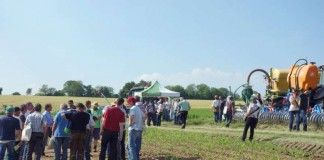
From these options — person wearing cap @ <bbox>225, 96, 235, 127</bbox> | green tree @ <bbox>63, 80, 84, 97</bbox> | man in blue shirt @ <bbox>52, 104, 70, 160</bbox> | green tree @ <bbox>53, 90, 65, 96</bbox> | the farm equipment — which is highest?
green tree @ <bbox>63, 80, 84, 97</bbox>

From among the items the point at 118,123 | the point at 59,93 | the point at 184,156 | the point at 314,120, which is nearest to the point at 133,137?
the point at 118,123

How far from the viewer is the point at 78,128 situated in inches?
488

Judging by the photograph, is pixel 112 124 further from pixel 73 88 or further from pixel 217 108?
pixel 73 88

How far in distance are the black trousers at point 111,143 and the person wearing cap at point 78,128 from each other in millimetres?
536

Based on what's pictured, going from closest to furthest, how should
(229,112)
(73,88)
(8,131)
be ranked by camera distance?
(8,131)
(229,112)
(73,88)

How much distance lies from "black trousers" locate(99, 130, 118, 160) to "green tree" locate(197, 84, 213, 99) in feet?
352

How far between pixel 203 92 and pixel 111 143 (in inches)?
4323

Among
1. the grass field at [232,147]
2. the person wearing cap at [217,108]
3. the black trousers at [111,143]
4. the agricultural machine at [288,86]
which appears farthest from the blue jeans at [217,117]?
the black trousers at [111,143]

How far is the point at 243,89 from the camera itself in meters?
29.4

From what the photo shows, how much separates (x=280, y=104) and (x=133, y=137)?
647 inches

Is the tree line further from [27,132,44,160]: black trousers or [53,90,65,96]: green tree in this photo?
[27,132,44,160]: black trousers

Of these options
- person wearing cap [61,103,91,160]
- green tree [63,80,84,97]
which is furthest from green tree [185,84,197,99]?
person wearing cap [61,103,91,160]

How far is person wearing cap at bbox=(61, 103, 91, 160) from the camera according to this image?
12375 millimetres

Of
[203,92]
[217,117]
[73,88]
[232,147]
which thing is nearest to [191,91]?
[203,92]
